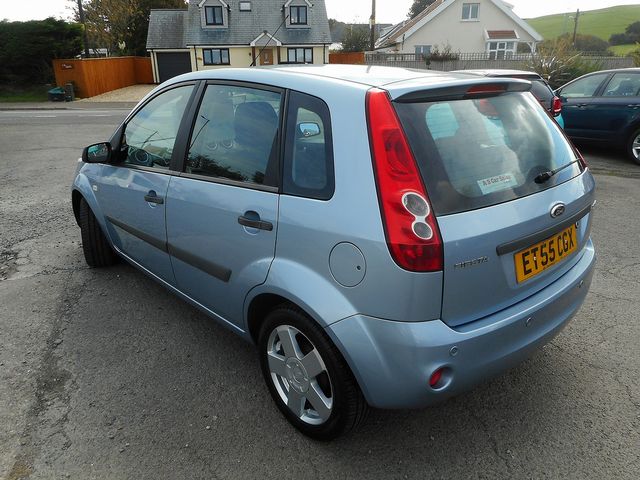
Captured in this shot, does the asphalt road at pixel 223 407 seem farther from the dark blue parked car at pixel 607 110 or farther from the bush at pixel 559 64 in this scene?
the bush at pixel 559 64

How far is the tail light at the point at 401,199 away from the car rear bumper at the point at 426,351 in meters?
0.27

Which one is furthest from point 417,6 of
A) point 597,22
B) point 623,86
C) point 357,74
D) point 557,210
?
point 557,210

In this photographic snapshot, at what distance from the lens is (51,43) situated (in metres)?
26.3

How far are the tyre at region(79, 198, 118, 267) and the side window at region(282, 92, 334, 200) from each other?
2.59m

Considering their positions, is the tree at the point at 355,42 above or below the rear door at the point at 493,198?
above

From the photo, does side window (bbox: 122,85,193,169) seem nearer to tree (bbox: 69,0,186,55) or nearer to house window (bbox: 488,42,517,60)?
tree (bbox: 69,0,186,55)

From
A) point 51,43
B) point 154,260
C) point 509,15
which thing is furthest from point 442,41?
point 154,260

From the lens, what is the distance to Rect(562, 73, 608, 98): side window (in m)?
9.22

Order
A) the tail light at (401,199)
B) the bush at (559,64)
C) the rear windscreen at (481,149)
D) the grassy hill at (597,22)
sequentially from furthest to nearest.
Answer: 1. the grassy hill at (597,22)
2. the bush at (559,64)
3. the rear windscreen at (481,149)
4. the tail light at (401,199)

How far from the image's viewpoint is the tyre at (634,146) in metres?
8.62

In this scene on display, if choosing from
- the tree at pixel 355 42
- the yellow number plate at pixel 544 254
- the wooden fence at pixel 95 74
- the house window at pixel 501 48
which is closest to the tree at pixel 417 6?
the tree at pixel 355 42

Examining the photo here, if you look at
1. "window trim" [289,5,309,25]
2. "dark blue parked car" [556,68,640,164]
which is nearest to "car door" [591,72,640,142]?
"dark blue parked car" [556,68,640,164]

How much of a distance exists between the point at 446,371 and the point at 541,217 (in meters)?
0.82

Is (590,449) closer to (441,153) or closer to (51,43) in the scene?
(441,153)
